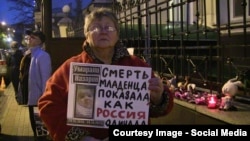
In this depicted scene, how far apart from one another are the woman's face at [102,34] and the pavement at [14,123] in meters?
5.53

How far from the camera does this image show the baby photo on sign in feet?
10.2

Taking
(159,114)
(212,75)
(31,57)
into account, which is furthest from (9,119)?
(159,114)

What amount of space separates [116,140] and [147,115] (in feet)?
0.92

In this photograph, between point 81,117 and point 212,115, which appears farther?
point 212,115

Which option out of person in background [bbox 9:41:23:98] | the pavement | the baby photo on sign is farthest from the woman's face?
person in background [bbox 9:41:23:98]

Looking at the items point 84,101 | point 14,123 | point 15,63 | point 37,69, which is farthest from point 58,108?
point 15,63

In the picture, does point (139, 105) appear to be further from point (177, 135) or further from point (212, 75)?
point (212, 75)

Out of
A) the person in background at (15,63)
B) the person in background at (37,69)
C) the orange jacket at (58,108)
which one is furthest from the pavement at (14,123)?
the orange jacket at (58,108)

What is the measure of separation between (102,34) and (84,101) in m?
0.46

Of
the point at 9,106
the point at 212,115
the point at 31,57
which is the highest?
the point at 31,57

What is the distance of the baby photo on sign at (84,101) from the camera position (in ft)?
10.2

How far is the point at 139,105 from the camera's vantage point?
10.4 ft
